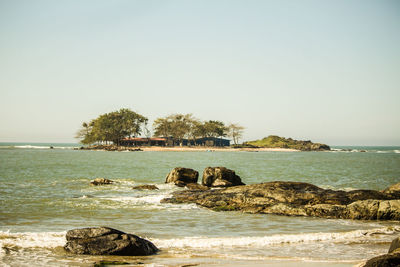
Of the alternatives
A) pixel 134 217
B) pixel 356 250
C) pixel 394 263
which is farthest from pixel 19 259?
pixel 356 250

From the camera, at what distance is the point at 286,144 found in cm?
18725

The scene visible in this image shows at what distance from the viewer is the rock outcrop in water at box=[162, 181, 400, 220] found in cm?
1558

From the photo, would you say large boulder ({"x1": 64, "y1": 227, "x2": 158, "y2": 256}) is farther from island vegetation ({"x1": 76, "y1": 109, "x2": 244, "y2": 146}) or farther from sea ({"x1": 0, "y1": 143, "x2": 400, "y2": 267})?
island vegetation ({"x1": 76, "y1": 109, "x2": 244, "y2": 146})

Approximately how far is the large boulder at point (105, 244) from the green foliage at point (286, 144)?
172 meters

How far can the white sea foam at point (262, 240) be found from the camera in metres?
11.0

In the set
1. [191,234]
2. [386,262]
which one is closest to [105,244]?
[191,234]

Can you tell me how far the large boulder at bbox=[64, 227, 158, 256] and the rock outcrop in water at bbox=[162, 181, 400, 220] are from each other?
809 centimetres

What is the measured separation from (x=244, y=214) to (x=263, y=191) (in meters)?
3.33

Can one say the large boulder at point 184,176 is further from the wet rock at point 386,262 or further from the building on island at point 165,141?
the building on island at point 165,141

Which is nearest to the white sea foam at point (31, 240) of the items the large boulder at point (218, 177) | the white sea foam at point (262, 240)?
the white sea foam at point (262, 240)

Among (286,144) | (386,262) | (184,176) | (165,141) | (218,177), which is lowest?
(184,176)

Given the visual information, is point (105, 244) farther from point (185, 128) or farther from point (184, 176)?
point (185, 128)

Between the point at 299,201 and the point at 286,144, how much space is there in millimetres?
173837

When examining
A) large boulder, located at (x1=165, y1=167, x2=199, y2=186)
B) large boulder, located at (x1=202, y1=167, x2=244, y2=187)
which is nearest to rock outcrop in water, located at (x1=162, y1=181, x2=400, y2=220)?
large boulder, located at (x1=202, y1=167, x2=244, y2=187)
